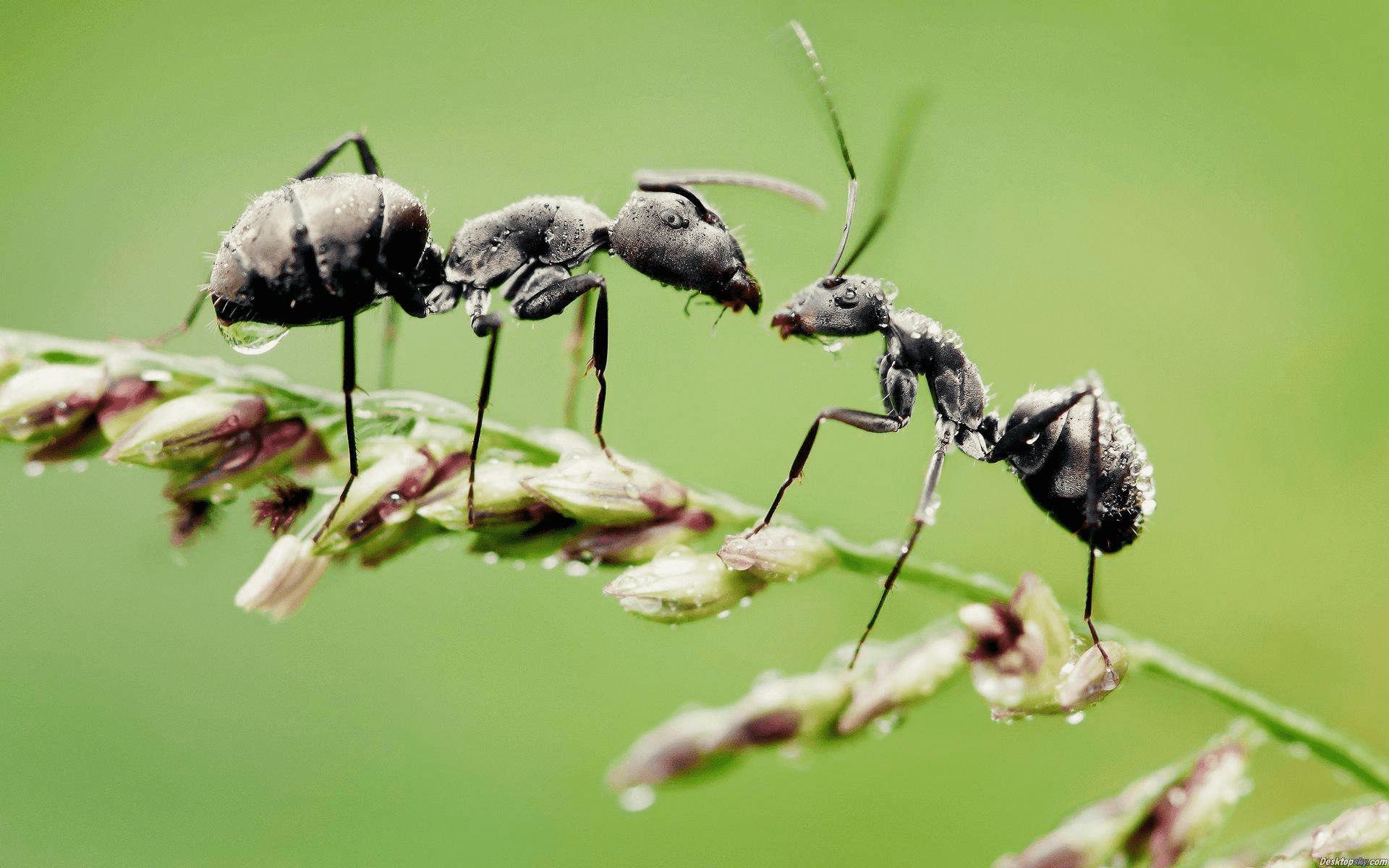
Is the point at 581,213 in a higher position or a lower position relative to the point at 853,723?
higher

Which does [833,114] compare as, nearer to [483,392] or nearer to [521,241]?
[521,241]

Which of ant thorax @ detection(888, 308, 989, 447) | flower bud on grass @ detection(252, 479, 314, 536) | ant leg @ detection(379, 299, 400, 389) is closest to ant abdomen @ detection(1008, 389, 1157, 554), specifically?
ant thorax @ detection(888, 308, 989, 447)

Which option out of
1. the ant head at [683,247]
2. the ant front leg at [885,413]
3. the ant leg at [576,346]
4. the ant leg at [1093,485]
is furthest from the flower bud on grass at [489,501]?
the ant head at [683,247]

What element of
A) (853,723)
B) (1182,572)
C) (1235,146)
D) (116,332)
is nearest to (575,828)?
(853,723)

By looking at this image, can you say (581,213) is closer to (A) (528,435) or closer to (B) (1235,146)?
(A) (528,435)

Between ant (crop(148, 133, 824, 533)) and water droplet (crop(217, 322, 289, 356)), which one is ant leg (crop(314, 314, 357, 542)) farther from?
water droplet (crop(217, 322, 289, 356))
